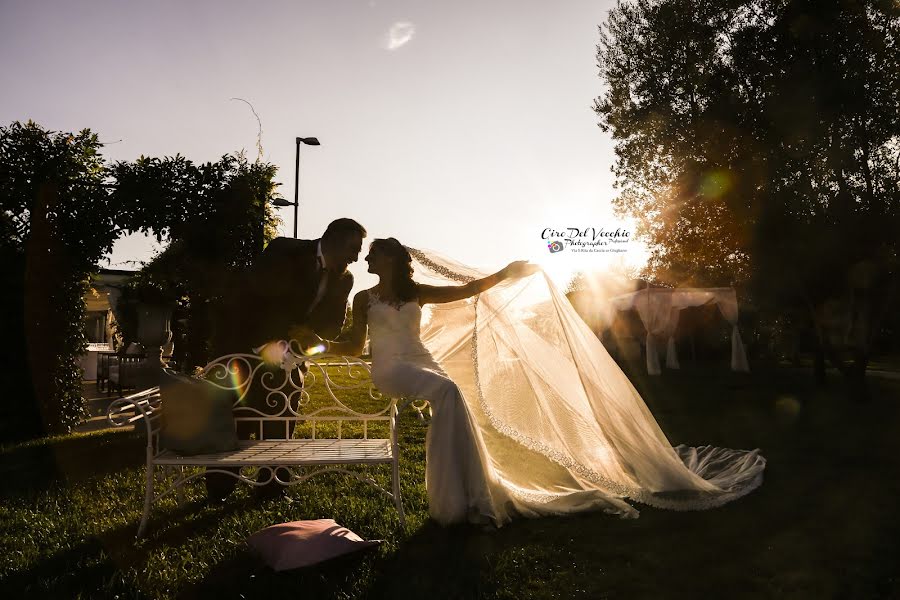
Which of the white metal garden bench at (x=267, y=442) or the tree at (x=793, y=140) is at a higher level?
the tree at (x=793, y=140)

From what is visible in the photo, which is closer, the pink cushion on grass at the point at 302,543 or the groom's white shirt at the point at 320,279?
the pink cushion on grass at the point at 302,543

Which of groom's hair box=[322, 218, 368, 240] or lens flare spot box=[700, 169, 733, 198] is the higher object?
lens flare spot box=[700, 169, 733, 198]

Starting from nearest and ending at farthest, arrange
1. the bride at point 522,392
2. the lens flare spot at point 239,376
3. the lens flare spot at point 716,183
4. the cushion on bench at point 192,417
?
1. the cushion on bench at point 192,417
2. the bride at point 522,392
3. the lens flare spot at point 239,376
4. the lens flare spot at point 716,183

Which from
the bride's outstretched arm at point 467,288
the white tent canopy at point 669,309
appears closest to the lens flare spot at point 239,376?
the bride's outstretched arm at point 467,288

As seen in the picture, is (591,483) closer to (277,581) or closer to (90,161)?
(277,581)

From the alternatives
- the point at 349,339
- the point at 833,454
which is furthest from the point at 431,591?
the point at 833,454

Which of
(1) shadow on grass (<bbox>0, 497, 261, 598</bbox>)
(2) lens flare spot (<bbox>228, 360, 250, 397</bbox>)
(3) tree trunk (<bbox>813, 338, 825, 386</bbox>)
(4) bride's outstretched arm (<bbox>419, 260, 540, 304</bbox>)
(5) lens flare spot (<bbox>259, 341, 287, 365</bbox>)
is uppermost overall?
(4) bride's outstretched arm (<bbox>419, 260, 540, 304</bbox>)

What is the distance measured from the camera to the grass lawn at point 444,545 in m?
3.53

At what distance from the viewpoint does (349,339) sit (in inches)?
216

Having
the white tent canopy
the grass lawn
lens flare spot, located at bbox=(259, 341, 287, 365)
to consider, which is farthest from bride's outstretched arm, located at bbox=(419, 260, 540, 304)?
the white tent canopy

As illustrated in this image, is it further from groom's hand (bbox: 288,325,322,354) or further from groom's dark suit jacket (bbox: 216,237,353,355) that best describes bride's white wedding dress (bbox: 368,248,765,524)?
groom's hand (bbox: 288,325,322,354)

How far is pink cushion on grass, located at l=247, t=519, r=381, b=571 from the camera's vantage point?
366 centimetres

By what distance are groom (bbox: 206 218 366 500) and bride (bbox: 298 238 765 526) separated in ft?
0.62

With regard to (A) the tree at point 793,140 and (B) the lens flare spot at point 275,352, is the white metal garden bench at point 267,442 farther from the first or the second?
(A) the tree at point 793,140
